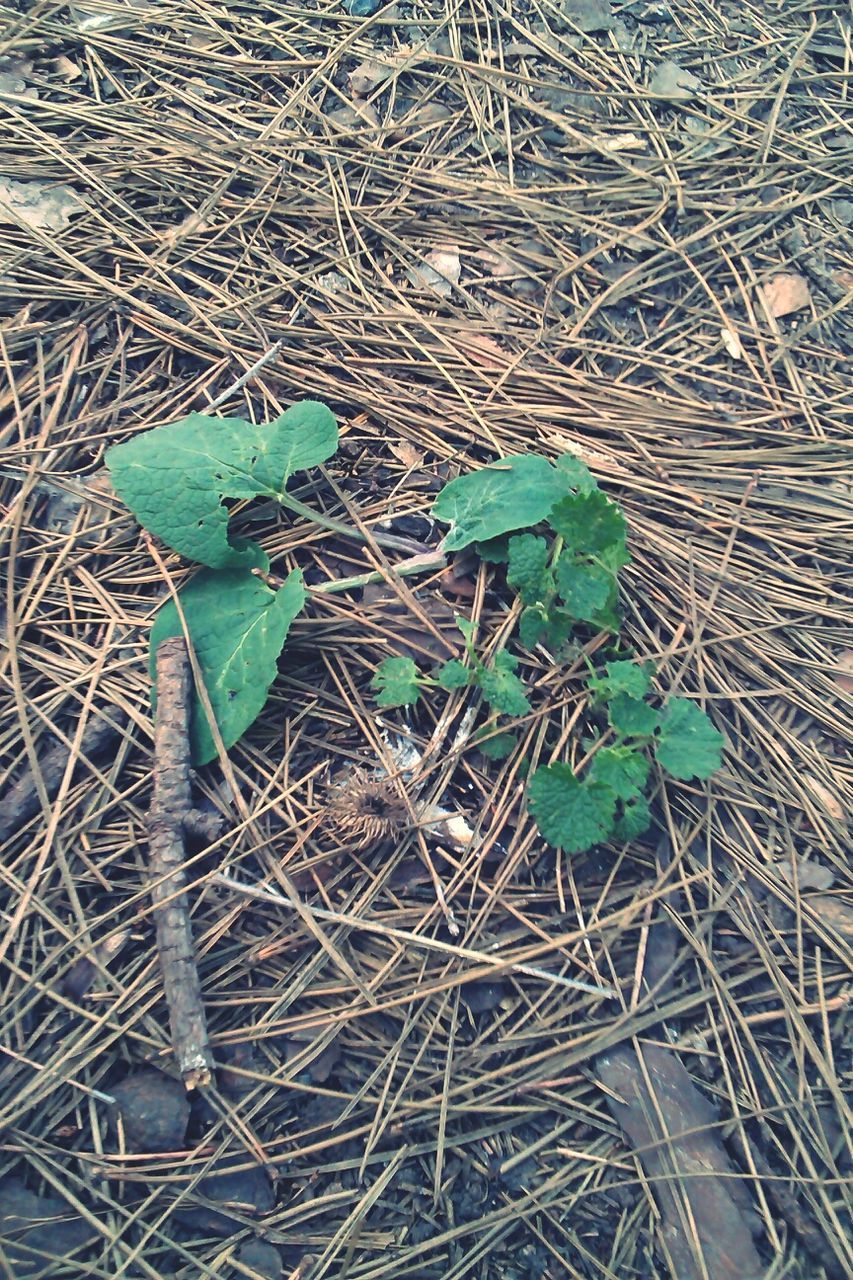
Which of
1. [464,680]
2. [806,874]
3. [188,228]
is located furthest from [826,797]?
[188,228]

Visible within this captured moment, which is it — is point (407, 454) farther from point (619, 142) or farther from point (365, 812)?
point (619, 142)

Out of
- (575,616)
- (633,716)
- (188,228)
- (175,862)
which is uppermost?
(188,228)

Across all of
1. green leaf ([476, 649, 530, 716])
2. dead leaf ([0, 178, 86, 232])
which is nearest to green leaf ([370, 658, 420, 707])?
green leaf ([476, 649, 530, 716])

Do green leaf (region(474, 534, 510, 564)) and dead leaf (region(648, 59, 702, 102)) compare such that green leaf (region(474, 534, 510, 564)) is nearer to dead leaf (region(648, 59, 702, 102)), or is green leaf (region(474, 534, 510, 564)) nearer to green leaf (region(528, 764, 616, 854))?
green leaf (region(528, 764, 616, 854))

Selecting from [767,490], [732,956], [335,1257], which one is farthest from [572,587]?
[335,1257]

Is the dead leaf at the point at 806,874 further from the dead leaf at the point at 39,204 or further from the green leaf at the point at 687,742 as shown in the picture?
the dead leaf at the point at 39,204

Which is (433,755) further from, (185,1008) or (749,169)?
(749,169)
